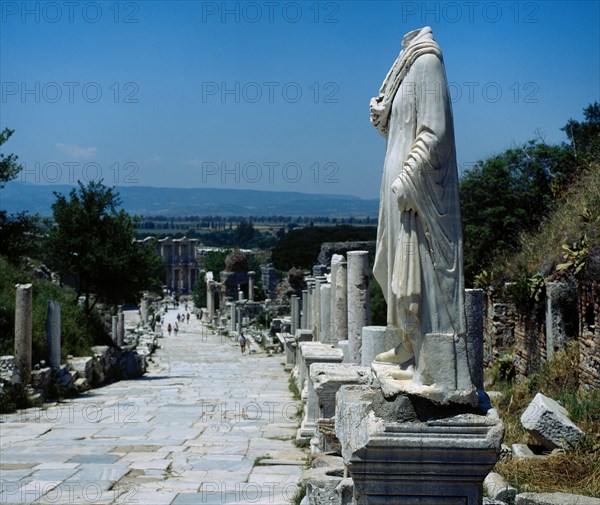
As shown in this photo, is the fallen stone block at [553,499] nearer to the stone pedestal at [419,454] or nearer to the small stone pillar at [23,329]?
the stone pedestal at [419,454]

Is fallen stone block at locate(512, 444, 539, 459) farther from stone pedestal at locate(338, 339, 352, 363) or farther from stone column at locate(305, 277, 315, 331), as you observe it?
stone column at locate(305, 277, 315, 331)

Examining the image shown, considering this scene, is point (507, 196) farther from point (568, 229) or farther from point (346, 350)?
point (346, 350)

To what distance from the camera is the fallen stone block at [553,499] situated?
6539 millimetres

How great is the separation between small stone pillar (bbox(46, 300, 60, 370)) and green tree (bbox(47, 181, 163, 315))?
5179mm

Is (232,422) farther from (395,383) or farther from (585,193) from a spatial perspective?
(395,383)

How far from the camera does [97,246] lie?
74.7ft

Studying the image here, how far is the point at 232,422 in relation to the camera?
13.4 meters

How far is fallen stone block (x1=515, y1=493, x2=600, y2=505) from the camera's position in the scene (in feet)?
21.5

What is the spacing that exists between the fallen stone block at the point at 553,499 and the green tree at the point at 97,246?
17.5 m

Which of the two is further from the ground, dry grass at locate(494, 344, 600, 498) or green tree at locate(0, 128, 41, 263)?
green tree at locate(0, 128, 41, 263)

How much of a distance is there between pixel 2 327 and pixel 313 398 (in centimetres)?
873

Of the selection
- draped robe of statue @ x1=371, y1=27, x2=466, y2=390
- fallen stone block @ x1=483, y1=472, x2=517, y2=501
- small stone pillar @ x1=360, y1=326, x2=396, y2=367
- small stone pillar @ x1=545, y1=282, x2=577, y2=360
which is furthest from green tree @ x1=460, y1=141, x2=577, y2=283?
draped robe of statue @ x1=371, y1=27, x2=466, y2=390

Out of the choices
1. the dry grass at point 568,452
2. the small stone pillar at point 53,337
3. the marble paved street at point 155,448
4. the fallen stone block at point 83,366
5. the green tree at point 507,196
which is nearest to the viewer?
the dry grass at point 568,452

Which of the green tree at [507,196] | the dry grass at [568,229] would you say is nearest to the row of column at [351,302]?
the dry grass at [568,229]
